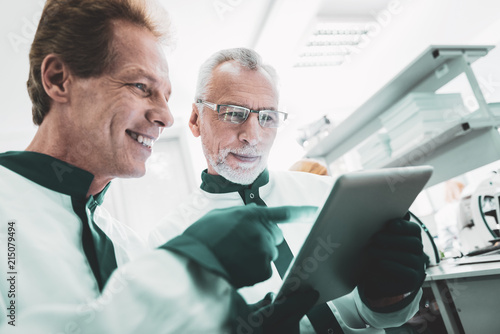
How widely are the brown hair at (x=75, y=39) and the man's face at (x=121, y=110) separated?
0.09 ft

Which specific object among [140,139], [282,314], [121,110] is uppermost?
[121,110]

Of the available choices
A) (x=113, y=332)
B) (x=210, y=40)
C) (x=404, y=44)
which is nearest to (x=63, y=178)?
(x=113, y=332)

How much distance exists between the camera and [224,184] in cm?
142

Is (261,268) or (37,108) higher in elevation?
(37,108)

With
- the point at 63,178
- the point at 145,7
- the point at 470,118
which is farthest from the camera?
the point at 470,118

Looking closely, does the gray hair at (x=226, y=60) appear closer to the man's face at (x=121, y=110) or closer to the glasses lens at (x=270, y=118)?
the glasses lens at (x=270, y=118)

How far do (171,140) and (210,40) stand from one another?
1921mm

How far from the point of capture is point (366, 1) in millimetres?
3518

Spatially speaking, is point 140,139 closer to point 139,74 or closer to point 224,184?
point 139,74

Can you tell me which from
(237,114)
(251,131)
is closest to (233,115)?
(237,114)

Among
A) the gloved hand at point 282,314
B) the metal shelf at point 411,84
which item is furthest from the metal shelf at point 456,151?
the gloved hand at point 282,314

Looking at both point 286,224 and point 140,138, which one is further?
point 286,224

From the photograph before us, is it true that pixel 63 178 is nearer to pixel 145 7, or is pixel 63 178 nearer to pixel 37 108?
pixel 37 108

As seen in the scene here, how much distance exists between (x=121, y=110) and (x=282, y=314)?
716 millimetres
